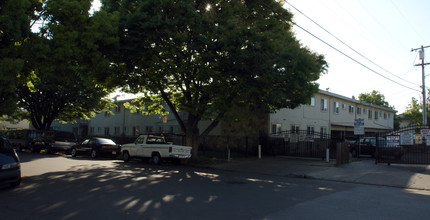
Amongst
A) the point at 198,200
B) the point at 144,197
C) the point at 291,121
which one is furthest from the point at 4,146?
the point at 291,121

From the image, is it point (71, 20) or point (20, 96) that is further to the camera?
point (20, 96)

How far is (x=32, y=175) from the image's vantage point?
1185cm

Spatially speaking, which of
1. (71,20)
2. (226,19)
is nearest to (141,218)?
(71,20)

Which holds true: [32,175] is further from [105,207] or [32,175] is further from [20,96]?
[20,96]

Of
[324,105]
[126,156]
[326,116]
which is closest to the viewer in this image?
[126,156]

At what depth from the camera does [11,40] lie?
Result: 9.95 meters

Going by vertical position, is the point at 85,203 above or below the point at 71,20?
below

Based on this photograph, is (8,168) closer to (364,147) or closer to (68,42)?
(68,42)

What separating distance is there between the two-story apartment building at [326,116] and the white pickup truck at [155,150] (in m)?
10.1

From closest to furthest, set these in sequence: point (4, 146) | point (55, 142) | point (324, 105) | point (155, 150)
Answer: point (4, 146) < point (155, 150) < point (55, 142) < point (324, 105)

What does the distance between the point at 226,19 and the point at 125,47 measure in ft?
15.0

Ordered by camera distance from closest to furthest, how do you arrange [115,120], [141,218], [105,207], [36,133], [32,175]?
[141,218]
[105,207]
[32,175]
[36,133]
[115,120]

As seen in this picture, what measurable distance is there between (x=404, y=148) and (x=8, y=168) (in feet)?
57.8

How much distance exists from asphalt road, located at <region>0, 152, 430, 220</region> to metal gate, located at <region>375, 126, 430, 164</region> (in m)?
6.76
